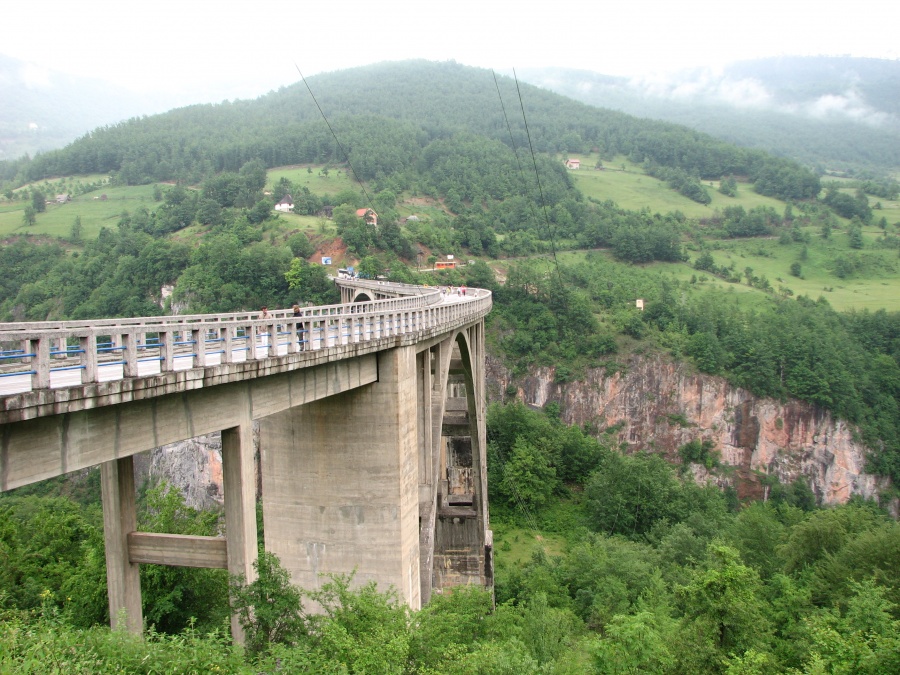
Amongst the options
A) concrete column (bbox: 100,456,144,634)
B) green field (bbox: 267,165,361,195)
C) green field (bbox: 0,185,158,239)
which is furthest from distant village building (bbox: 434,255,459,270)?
concrete column (bbox: 100,456,144,634)

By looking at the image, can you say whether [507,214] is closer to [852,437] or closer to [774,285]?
Answer: [774,285]

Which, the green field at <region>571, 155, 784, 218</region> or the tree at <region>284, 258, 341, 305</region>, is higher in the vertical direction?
the green field at <region>571, 155, 784, 218</region>

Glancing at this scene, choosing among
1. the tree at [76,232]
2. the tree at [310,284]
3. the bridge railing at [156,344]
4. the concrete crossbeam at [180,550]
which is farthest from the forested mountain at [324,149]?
the concrete crossbeam at [180,550]

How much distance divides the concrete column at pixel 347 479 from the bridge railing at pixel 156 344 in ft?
7.01

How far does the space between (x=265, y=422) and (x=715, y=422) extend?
6551cm

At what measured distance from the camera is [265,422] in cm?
1745

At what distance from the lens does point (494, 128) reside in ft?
627

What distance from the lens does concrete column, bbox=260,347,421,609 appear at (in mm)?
17281

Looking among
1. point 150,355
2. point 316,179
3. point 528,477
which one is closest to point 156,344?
point 150,355

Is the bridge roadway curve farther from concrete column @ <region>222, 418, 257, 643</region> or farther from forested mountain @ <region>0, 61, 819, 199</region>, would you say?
forested mountain @ <region>0, 61, 819, 199</region>

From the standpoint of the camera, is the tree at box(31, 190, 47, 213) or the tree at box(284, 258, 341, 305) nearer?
the tree at box(284, 258, 341, 305)

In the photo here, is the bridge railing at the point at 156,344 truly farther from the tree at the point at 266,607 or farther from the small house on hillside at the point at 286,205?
the small house on hillside at the point at 286,205

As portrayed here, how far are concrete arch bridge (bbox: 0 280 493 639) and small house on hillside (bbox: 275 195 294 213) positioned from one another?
260 ft

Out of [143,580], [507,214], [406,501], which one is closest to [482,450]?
[406,501]
